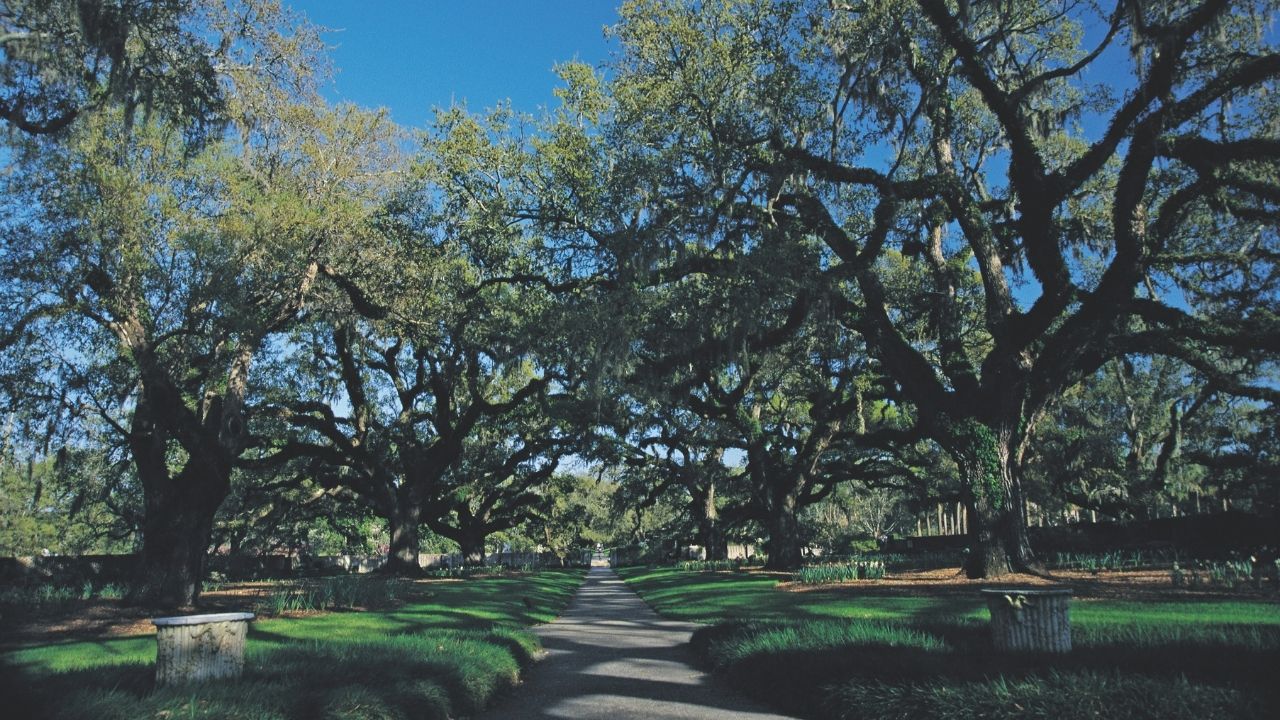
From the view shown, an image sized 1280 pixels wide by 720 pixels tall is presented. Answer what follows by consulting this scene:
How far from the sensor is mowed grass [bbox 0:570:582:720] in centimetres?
537

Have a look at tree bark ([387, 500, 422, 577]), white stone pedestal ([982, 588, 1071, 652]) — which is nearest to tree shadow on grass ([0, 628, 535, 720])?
white stone pedestal ([982, 588, 1071, 652])

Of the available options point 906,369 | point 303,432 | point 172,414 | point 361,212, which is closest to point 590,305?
point 361,212

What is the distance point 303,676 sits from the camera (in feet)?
22.5

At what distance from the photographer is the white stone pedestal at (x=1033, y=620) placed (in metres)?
7.21

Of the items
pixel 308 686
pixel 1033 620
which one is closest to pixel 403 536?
pixel 308 686

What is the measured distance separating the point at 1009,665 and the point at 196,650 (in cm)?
688

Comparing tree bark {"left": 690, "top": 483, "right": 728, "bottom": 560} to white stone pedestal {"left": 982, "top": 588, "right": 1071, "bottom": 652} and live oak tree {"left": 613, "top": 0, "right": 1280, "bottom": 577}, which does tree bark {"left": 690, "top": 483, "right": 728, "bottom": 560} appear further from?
white stone pedestal {"left": 982, "top": 588, "right": 1071, "bottom": 652}

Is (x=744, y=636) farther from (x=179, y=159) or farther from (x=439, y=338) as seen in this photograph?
(x=179, y=159)

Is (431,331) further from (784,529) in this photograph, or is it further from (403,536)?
(784,529)

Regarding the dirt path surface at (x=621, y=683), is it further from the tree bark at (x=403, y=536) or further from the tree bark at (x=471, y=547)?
the tree bark at (x=471, y=547)

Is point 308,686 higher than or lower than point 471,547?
higher

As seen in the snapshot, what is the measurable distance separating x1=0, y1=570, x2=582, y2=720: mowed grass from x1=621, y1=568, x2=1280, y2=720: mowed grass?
9.82ft

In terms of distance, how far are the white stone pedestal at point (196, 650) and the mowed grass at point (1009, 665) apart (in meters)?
5.06

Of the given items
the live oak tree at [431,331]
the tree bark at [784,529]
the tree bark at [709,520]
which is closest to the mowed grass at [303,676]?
the live oak tree at [431,331]
